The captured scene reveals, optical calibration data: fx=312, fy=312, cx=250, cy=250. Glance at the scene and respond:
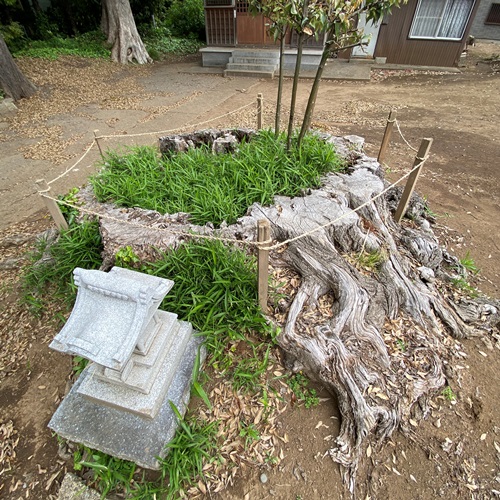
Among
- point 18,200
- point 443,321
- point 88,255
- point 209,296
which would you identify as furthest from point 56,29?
point 443,321

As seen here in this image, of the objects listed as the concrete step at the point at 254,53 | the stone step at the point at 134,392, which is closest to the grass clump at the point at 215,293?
the stone step at the point at 134,392

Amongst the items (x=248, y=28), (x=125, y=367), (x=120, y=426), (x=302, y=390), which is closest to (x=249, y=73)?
(x=248, y=28)

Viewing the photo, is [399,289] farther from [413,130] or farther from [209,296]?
[413,130]

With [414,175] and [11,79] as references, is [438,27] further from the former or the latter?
[11,79]

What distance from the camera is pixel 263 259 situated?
7.13ft

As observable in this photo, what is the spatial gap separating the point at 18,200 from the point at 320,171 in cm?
468

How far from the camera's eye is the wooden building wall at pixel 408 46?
11.7m

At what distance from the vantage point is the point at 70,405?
2152 mm

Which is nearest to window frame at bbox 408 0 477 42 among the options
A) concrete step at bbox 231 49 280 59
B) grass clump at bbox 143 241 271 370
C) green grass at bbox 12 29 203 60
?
concrete step at bbox 231 49 280 59

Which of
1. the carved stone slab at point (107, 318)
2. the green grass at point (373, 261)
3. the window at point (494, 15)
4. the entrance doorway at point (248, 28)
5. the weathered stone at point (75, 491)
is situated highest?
the window at point (494, 15)

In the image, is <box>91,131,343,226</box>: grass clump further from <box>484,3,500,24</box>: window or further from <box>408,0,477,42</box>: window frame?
<box>484,3,500,24</box>: window

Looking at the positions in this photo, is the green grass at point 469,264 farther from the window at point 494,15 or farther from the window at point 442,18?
the window at point 494,15

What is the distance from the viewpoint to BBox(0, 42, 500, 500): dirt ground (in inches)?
81.8

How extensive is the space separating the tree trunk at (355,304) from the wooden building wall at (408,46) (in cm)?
1227
